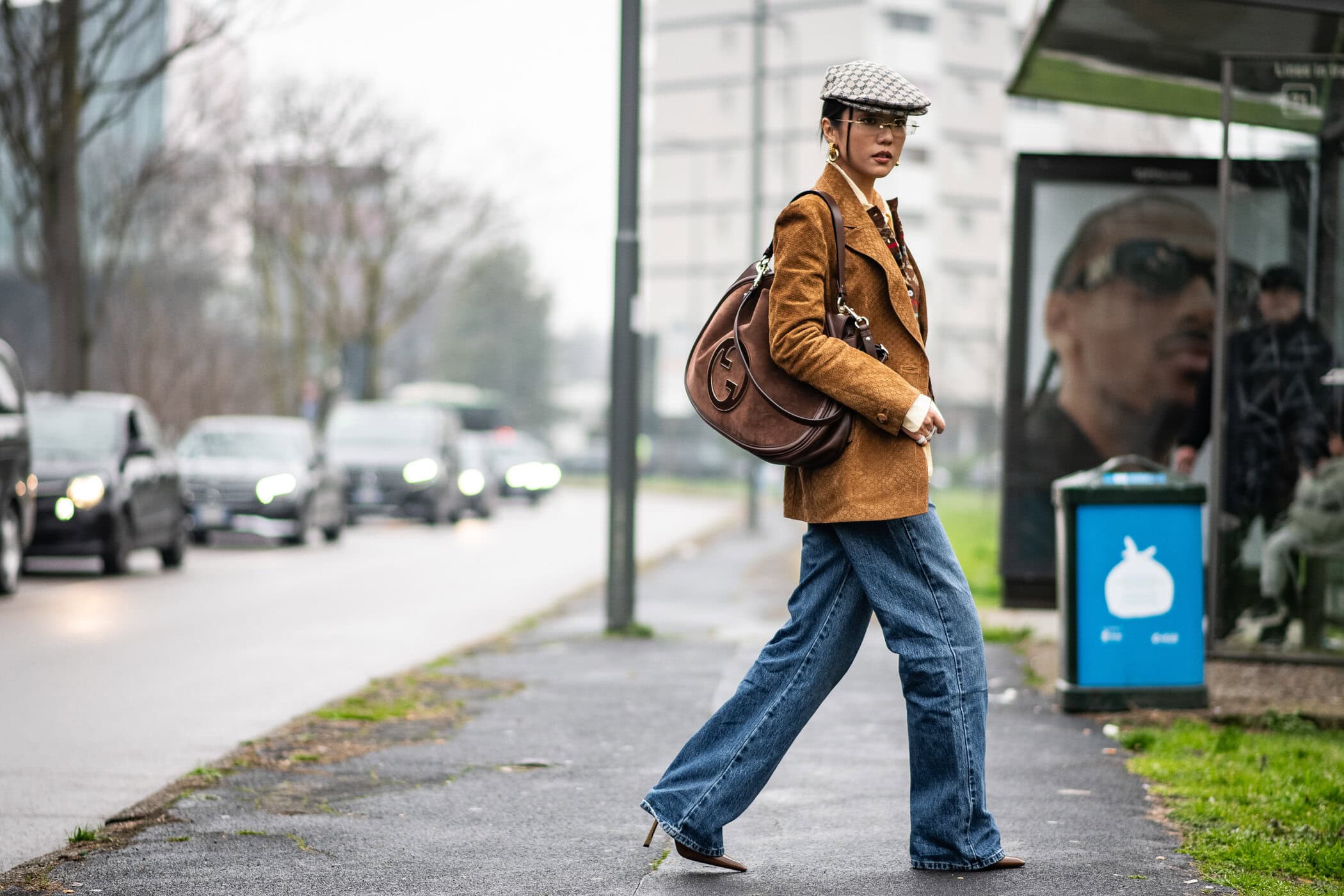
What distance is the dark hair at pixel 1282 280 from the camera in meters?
8.45

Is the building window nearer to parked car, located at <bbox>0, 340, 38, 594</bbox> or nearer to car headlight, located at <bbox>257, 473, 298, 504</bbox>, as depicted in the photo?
car headlight, located at <bbox>257, 473, 298, 504</bbox>

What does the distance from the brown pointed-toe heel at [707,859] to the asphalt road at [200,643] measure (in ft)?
5.91

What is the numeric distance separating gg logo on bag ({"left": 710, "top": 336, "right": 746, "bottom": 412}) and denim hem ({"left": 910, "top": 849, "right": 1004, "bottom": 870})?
4.13 ft

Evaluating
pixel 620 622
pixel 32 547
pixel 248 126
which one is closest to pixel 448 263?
pixel 248 126

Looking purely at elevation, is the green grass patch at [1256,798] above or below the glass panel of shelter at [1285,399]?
below

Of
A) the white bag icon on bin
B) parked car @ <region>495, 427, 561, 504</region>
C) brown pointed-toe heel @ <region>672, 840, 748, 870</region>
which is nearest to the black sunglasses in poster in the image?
the white bag icon on bin

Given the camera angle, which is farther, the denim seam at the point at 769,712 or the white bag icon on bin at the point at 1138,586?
the white bag icon on bin at the point at 1138,586

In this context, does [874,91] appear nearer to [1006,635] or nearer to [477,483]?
[1006,635]

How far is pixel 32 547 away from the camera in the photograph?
14.7 meters

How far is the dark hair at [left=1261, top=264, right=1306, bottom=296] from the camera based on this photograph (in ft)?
27.7

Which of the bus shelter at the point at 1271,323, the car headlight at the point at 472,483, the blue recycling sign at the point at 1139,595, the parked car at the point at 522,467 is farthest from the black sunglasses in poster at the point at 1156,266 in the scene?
the parked car at the point at 522,467

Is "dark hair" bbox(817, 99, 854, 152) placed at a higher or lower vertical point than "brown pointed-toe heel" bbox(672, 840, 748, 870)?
higher

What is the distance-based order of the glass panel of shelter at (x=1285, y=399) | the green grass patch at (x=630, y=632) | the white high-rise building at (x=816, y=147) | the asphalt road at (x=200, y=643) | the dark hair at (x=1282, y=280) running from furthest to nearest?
the white high-rise building at (x=816, y=147) → the green grass patch at (x=630, y=632) → the dark hair at (x=1282, y=280) → the glass panel of shelter at (x=1285, y=399) → the asphalt road at (x=200, y=643)

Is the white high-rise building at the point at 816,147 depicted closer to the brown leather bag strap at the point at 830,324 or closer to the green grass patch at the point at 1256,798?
the green grass patch at the point at 1256,798
